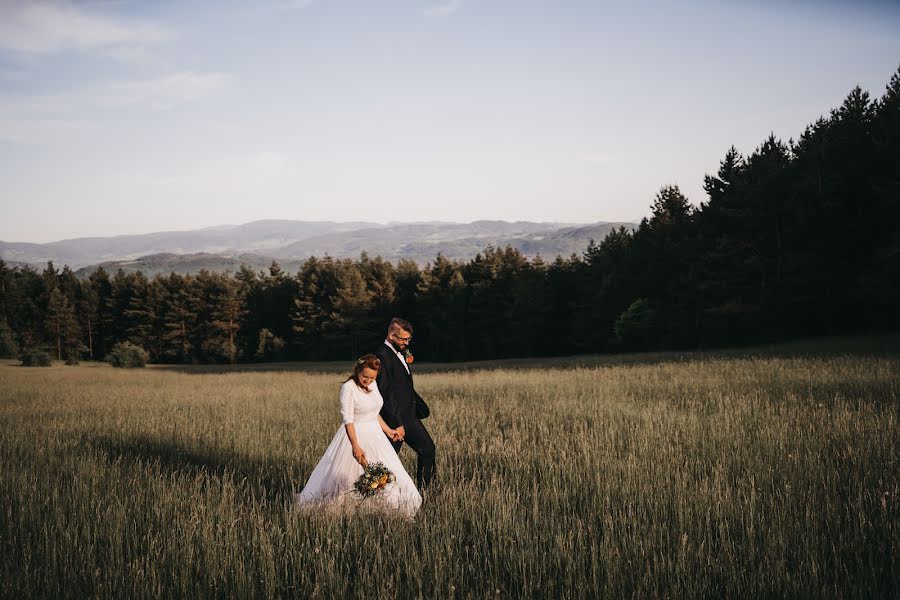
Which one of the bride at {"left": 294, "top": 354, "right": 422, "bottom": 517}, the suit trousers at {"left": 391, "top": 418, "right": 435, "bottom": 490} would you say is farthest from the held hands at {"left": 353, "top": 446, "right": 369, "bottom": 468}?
the suit trousers at {"left": 391, "top": 418, "right": 435, "bottom": 490}

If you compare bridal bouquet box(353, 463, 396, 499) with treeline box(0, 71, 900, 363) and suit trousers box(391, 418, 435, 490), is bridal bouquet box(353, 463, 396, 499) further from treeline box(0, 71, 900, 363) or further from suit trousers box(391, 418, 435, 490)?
treeline box(0, 71, 900, 363)

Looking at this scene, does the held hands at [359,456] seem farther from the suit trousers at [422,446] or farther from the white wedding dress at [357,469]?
the suit trousers at [422,446]

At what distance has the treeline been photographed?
4025cm

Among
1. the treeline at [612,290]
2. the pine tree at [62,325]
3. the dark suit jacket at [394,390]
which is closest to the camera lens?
the dark suit jacket at [394,390]

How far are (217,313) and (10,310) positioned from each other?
104 ft

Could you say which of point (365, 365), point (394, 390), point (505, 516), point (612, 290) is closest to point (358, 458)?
point (365, 365)

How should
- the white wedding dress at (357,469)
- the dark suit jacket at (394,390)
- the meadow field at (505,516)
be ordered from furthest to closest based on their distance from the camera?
1. the dark suit jacket at (394,390)
2. the white wedding dress at (357,469)
3. the meadow field at (505,516)

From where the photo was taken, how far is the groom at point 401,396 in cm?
709

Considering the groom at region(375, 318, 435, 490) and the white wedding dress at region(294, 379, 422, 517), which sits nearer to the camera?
the white wedding dress at region(294, 379, 422, 517)

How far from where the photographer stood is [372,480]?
610 cm

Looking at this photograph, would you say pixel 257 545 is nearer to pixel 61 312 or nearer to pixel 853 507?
pixel 853 507

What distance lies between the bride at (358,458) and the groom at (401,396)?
1.02ft

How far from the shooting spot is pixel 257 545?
17.6ft

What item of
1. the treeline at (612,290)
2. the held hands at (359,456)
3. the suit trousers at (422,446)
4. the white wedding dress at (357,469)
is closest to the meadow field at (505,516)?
the white wedding dress at (357,469)
